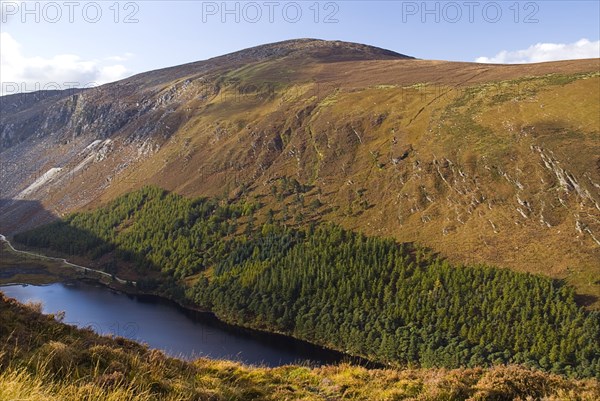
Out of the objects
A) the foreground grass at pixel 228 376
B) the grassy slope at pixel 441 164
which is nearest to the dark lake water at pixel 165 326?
the grassy slope at pixel 441 164

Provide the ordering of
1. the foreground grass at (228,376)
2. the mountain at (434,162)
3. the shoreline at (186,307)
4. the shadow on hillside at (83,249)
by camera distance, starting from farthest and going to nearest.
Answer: the shadow on hillside at (83,249) → the mountain at (434,162) → the shoreline at (186,307) → the foreground grass at (228,376)

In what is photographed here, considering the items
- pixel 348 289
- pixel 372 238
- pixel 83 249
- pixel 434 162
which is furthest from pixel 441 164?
pixel 83 249

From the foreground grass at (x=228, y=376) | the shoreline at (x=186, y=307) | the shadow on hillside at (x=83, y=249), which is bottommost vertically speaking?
the shoreline at (x=186, y=307)

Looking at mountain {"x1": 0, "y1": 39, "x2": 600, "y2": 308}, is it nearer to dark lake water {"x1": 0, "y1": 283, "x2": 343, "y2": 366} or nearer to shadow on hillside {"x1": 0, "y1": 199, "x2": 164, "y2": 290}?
shadow on hillside {"x1": 0, "y1": 199, "x2": 164, "y2": 290}

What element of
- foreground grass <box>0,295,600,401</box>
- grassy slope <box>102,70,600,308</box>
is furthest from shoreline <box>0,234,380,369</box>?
foreground grass <box>0,295,600,401</box>

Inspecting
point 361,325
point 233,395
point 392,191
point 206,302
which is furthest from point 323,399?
point 392,191

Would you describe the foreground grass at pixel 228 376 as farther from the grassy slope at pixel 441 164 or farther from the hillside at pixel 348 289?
the grassy slope at pixel 441 164

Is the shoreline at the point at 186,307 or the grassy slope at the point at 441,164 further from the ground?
the grassy slope at the point at 441,164
